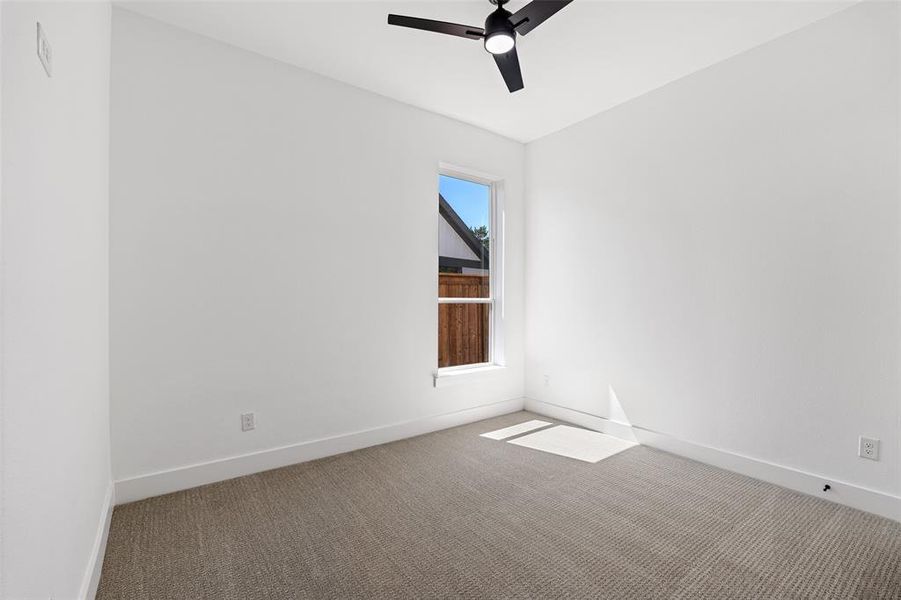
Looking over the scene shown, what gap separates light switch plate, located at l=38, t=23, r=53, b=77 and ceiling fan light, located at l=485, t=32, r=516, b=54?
1682 mm

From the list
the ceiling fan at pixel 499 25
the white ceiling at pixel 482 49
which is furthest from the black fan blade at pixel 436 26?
the white ceiling at pixel 482 49

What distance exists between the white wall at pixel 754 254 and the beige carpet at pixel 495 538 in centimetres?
49

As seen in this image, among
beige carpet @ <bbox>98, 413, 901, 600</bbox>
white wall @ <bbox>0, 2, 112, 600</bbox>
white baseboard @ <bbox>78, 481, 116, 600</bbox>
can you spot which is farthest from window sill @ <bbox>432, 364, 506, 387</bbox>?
white wall @ <bbox>0, 2, 112, 600</bbox>

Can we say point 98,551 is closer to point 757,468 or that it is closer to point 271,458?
point 271,458

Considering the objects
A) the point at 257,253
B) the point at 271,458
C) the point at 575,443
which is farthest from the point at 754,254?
the point at 271,458

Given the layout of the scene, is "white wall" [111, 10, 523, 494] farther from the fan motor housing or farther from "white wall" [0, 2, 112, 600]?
the fan motor housing

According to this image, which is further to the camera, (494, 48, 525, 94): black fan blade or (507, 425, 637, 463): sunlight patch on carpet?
(507, 425, 637, 463): sunlight patch on carpet

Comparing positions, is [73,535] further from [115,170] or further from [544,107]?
[544,107]

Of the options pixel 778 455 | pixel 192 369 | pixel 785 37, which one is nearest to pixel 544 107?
pixel 785 37

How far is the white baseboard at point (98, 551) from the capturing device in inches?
59.3

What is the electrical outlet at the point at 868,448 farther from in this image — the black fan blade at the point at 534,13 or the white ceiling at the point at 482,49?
the black fan blade at the point at 534,13

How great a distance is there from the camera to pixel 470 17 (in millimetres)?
2398

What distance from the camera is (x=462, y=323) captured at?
400 centimetres

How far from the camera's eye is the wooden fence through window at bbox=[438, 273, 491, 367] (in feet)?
12.6
